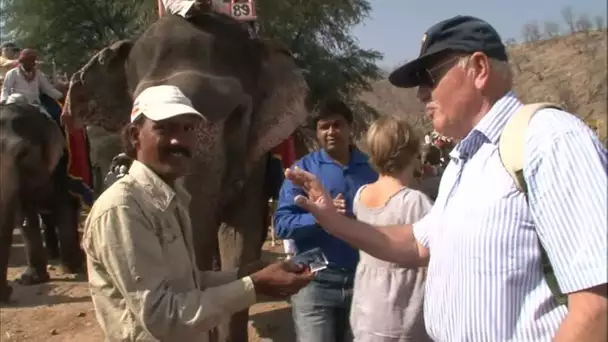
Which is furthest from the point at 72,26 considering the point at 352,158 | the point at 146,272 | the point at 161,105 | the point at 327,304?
the point at 146,272

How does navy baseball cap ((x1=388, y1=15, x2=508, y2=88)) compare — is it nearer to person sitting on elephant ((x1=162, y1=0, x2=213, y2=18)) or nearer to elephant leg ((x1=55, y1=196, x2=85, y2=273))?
person sitting on elephant ((x1=162, y1=0, x2=213, y2=18))

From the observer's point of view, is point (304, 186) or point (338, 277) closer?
point (304, 186)

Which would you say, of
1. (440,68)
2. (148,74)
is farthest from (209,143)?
(440,68)

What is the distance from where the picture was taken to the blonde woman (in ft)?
13.2

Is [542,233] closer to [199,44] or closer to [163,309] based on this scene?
[163,309]

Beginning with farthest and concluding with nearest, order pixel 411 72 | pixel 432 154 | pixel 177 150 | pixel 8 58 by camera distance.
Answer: pixel 8 58
pixel 432 154
pixel 177 150
pixel 411 72

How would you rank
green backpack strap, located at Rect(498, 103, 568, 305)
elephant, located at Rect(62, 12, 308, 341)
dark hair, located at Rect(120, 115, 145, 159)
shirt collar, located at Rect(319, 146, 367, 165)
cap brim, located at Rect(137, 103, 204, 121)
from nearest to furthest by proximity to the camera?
1. green backpack strap, located at Rect(498, 103, 568, 305)
2. cap brim, located at Rect(137, 103, 204, 121)
3. dark hair, located at Rect(120, 115, 145, 159)
4. shirt collar, located at Rect(319, 146, 367, 165)
5. elephant, located at Rect(62, 12, 308, 341)

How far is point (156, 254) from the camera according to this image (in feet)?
9.23

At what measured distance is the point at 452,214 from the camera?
2607 millimetres

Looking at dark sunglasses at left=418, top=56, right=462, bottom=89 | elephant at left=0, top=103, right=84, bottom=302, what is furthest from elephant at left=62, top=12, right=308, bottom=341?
dark sunglasses at left=418, top=56, right=462, bottom=89

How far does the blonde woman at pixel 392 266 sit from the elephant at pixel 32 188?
5.82 meters

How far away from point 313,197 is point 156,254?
2.97 feet

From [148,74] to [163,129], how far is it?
323 cm

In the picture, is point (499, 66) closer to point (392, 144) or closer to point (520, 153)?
point (520, 153)
